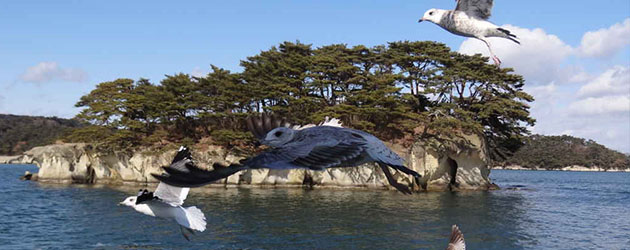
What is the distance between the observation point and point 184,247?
70.2 ft

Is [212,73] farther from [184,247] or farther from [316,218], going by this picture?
[184,247]

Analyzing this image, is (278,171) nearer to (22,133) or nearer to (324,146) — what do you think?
(324,146)

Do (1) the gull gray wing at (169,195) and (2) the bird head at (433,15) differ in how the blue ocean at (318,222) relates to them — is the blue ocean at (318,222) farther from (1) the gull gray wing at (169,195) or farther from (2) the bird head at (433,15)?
(2) the bird head at (433,15)

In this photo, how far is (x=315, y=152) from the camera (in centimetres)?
350

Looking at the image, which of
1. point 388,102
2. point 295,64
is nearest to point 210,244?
point 388,102

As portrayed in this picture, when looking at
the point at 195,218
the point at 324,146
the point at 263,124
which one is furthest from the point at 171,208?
the point at 324,146

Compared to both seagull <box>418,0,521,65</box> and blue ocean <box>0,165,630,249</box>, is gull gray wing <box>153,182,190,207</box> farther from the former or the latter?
blue ocean <box>0,165,630,249</box>

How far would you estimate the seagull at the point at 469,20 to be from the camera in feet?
13.9

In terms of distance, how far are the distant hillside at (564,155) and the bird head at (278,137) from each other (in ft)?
478

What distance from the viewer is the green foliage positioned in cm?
4633

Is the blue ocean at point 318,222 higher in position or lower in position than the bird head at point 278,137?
lower

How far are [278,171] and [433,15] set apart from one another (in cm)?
4547

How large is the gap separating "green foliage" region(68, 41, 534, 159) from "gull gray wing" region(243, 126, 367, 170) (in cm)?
4051

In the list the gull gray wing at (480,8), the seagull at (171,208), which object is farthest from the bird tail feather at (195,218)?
the gull gray wing at (480,8)
